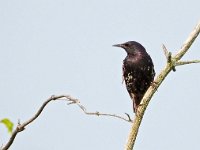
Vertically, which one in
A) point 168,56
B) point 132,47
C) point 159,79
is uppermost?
point 168,56

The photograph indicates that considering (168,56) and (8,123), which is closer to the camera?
(8,123)

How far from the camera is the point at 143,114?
5.06 metres

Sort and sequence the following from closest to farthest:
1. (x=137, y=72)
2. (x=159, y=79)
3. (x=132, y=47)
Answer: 1. (x=159, y=79)
2. (x=137, y=72)
3. (x=132, y=47)

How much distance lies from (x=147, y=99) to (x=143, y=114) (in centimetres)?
22

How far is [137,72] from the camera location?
27.1ft

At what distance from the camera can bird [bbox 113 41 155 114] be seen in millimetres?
8188

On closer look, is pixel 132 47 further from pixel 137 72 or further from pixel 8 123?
pixel 8 123

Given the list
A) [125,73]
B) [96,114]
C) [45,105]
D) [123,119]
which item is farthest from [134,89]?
[45,105]

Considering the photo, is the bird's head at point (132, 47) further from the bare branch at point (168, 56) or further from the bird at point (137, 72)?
the bare branch at point (168, 56)

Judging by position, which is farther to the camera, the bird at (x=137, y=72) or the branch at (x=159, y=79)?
the bird at (x=137, y=72)

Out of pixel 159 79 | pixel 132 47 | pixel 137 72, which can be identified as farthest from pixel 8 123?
pixel 132 47

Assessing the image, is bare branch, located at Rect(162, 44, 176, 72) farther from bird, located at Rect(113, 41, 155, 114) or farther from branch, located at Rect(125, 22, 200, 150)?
bird, located at Rect(113, 41, 155, 114)

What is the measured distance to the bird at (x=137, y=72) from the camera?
8.19 meters

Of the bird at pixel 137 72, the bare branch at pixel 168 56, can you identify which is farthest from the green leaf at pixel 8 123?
the bird at pixel 137 72
